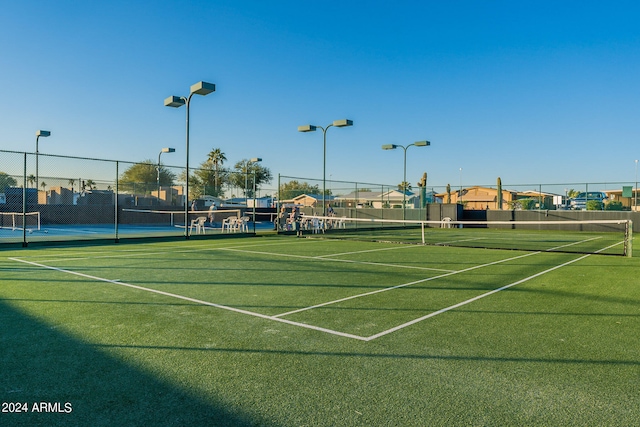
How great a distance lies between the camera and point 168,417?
2.80 metres

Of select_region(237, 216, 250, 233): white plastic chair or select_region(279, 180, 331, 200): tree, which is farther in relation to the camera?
select_region(279, 180, 331, 200): tree

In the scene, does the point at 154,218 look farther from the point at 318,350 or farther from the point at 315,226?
the point at 318,350

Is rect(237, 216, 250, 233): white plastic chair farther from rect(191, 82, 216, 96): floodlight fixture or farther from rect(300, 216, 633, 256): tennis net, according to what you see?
rect(191, 82, 216, 96): floodlight fixture

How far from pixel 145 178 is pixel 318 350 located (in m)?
51.7

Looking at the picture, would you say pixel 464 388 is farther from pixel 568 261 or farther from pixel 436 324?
pixel 568 261

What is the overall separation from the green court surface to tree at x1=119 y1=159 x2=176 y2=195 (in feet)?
41.3

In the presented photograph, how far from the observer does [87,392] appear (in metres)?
3.15

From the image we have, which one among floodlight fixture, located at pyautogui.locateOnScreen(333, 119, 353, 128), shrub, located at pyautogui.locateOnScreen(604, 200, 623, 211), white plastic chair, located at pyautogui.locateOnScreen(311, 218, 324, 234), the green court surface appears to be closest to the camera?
the green court surface

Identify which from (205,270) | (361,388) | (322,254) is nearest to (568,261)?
(322,254)

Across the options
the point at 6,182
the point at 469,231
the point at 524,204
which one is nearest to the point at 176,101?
the point at 6,182

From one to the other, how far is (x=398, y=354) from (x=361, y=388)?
0.86m

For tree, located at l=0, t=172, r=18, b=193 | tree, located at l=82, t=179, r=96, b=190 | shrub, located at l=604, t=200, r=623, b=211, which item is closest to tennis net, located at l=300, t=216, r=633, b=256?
shrub, located at l=604, t=200, r=623, b=211

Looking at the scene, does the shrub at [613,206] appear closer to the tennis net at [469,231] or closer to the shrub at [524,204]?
the tennis net at [469,231]

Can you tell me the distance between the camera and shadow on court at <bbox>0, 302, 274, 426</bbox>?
9.08 feet
